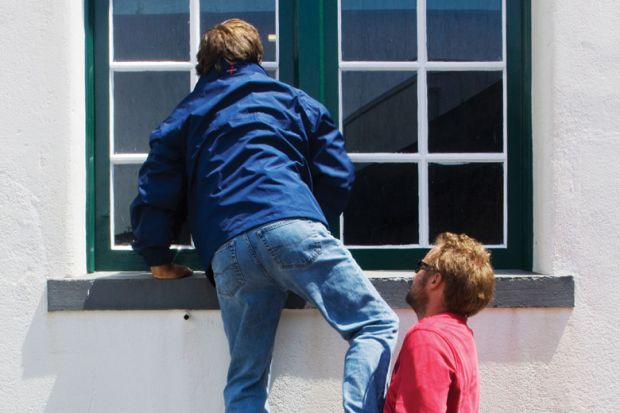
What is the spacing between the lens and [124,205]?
365 cm

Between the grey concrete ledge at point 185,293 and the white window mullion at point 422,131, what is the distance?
1.19ft

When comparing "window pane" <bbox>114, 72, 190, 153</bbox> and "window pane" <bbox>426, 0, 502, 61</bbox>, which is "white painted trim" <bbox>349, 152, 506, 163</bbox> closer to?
"window pane" <bbox>426, 0, 502, 61</bbox>

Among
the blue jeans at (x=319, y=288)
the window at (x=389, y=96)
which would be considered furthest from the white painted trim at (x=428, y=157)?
the blue jeans at (x=319, y=288)

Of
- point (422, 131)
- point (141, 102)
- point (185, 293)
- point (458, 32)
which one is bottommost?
point (185, 293)

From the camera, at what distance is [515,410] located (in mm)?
3438

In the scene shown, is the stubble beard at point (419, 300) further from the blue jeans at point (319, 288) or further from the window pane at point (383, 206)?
the window pane at point (383, 206)

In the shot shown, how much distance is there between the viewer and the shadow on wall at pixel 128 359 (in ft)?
11.1

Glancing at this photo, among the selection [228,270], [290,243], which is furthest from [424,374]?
[228,270]

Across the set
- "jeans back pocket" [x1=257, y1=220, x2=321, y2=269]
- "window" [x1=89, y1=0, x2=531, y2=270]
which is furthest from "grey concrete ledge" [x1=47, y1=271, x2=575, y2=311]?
"jeans back pocket" [x1=257, y1=220, x2=321, y2=269]

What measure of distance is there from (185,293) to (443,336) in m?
1.20

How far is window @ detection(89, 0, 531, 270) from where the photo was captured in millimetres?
3641

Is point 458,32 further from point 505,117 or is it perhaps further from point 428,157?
point 428,157

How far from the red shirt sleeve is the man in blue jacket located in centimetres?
26

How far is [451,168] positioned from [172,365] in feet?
4.73
